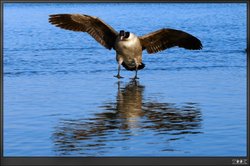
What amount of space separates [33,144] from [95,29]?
823cm

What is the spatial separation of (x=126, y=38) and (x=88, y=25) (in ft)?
2.78

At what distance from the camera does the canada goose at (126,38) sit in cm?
1633

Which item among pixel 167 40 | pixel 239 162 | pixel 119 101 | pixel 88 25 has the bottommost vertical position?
pixel 239 162

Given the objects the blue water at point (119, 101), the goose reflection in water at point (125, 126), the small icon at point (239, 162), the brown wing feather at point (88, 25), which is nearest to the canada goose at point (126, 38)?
the brown wing feather at point (88, 25)

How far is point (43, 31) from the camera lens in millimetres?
30234

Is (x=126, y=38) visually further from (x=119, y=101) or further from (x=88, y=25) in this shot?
(x=119, y=101)

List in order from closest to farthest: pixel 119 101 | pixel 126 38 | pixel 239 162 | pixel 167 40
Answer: pixel 239 162
pixel 119 101
pixel 126 38
pixel 167 40

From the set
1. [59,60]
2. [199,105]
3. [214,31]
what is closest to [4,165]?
[199,105]

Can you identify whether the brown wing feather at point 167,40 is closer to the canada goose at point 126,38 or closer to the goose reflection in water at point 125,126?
the canada goose at point 126,38

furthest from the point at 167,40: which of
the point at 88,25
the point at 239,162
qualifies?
the point at 239,162

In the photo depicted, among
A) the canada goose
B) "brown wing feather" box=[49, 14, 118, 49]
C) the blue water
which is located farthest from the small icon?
"brown wing feather" box=[49, 14, 118, 49]

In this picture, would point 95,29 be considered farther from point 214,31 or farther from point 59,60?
point 214,31

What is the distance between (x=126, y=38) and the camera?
656 inches

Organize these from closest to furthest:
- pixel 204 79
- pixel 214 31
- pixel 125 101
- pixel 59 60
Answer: pixel 125 101
pixel 204 79
pixel 59 60
pixel 214 31
